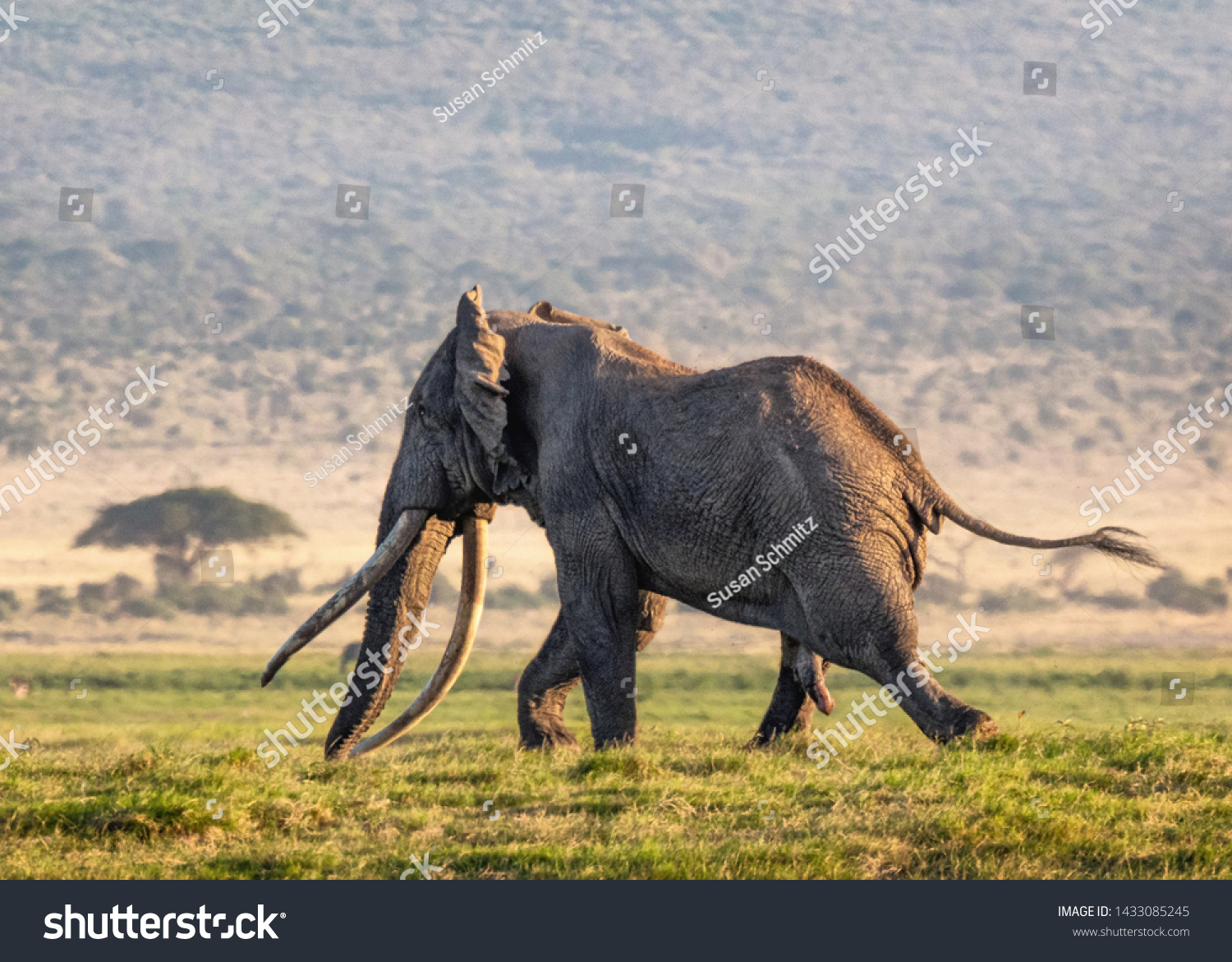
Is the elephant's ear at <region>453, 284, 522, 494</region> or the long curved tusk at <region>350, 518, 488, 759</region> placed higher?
the elephant's ear at <region>453, 284, 522, 494</region>

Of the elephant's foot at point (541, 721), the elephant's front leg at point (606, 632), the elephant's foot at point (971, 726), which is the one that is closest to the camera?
the elephant's foot at point (971, 726)

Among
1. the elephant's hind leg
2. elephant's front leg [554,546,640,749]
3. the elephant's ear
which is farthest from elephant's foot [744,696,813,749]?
the elephant's ear

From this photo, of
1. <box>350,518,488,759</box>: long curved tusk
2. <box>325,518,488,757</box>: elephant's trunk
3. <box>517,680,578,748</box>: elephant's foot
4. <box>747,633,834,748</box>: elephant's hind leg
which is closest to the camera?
<box>747,633,834,748</box>: elephant's hind leg

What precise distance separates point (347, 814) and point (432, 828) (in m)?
0.81

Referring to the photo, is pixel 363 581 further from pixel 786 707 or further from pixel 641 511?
pixel 786 707

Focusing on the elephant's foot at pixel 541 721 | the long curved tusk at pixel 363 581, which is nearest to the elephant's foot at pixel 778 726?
the elephant's foot at pixel 541 721

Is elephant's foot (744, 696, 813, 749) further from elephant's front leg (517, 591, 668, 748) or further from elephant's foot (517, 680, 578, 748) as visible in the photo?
elephant's foot (517, 680, 578, 748)

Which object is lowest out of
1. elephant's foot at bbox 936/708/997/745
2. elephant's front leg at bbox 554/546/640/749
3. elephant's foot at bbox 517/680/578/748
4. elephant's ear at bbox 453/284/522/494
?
elephant's foot at bbox 517/680/578/748

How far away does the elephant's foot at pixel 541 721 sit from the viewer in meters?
16.2

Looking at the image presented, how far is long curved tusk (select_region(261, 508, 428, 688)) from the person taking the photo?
15430 millimetres

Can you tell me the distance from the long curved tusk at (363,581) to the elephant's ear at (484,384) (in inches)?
51.9

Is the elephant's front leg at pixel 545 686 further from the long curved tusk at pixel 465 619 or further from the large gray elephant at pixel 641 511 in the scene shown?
the long curved tusk at pixel 465 619

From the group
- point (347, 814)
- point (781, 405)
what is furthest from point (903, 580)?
point (347, 814)

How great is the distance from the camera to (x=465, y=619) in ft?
56.9
